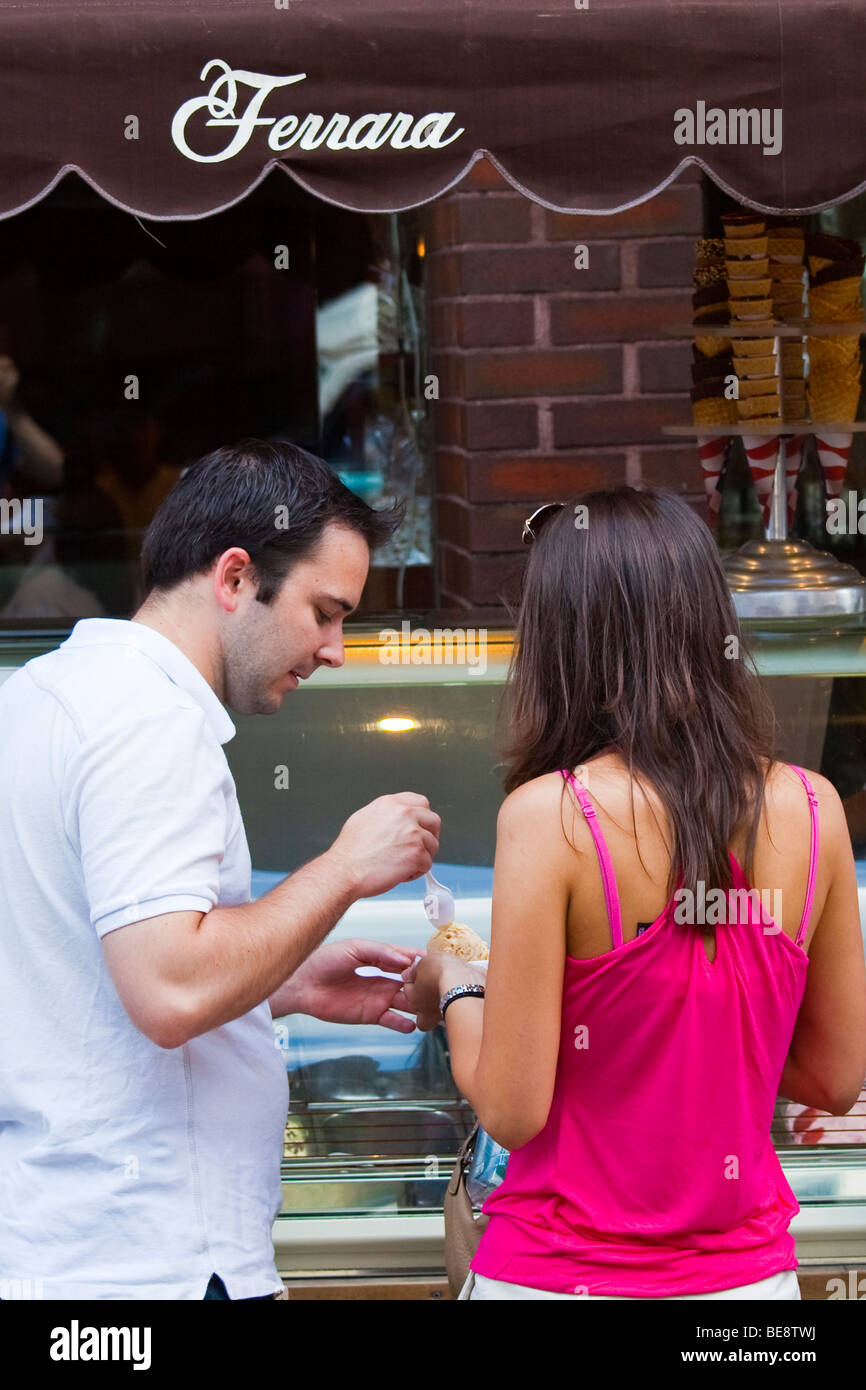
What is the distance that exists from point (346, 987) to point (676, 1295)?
69 centimetres

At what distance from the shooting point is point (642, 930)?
1.46 meters

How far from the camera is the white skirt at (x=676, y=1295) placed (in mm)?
1528

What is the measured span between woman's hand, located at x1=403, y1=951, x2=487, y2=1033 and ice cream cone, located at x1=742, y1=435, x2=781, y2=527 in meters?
1.54

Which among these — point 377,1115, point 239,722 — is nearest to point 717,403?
point 239,722

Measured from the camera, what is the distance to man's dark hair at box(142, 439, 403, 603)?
1727 millimetres

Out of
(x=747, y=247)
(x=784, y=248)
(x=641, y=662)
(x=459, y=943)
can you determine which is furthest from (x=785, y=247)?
(x=641, y=662)

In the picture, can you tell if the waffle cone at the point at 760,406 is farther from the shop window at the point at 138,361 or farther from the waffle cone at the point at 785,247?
the shop window at the point at 138,361

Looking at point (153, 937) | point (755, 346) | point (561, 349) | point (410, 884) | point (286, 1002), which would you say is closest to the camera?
point (153, 937)
